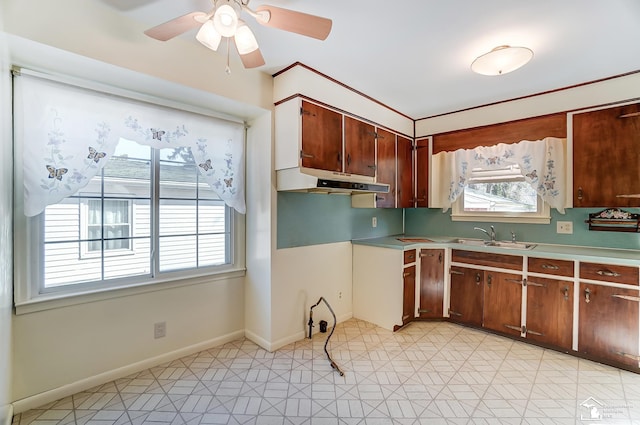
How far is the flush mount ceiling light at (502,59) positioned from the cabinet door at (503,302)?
1.90m

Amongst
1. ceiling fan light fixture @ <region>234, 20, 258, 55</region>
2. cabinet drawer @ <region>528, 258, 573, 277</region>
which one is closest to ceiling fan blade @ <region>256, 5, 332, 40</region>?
ceiling fan light fixture @ <region>234, 20, 258, 55</region>

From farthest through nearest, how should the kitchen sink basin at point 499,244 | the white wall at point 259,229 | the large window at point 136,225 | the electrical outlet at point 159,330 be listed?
the kitchen sink basin at point 499,244 → the white wall at point 259,229 → the electrical outlet at point 159,330 → the large window at point 136,225

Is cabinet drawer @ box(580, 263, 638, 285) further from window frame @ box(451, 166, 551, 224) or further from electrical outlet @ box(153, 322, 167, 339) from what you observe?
electrical outlet @ box(153, 322, 167, 339)

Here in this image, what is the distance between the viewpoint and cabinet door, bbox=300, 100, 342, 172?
248 cm

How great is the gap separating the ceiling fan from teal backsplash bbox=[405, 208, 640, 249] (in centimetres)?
307

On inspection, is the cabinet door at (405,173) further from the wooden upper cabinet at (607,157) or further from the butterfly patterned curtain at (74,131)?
the butterfly patterned curtain at (74,131)

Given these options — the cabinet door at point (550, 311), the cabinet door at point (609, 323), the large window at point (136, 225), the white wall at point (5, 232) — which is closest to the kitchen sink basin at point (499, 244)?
the cabinet door at point (550, 311)

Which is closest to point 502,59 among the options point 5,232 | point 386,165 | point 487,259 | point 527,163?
point 527,163

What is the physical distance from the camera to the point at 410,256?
3117 mm

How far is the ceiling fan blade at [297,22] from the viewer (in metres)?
1.39

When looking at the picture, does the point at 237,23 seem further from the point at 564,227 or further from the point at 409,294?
the point at 564,227

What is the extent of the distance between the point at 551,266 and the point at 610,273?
379 mm

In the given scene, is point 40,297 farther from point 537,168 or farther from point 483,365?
point 537,168

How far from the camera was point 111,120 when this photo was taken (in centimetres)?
207
